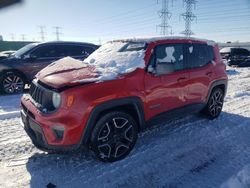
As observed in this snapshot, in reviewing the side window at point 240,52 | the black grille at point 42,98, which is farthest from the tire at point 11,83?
the side window at point 240,52

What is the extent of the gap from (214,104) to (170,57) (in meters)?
1.84

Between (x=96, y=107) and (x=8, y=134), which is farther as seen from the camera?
(x=8, y=134)

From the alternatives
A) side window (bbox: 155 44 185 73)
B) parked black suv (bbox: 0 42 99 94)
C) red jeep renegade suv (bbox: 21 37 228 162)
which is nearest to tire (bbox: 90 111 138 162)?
red jeep renegade suv (bbox: 21 37 228 162)

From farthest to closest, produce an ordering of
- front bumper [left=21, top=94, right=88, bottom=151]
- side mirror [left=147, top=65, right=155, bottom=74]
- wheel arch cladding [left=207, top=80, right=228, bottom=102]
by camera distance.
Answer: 1. wheel arch cladding [left=207, top=80, right=228, bottom=102]
2. side mirror [left=147, top=65, right=155, bottom=74]
3. front bumper [left=21, top=94, right=88, bottom=151]

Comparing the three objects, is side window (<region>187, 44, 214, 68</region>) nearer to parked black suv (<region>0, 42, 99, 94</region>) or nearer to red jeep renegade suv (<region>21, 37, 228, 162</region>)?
red jeep renegade suv (<region>21, 37, 228, 162</region>)

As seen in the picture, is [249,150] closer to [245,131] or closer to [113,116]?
[245,131]

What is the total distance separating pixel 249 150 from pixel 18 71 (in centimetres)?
713

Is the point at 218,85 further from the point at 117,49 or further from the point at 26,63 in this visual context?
the point at 26,63

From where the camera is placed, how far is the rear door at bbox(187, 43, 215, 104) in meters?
5.12

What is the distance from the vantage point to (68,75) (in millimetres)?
3920

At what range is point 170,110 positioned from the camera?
468cm

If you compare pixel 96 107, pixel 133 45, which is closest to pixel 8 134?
pixel 96 107

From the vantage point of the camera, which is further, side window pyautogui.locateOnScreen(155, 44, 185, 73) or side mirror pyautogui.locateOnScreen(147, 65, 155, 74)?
side window pyautogui.locateOnScreen(155, 44, 185, 73)

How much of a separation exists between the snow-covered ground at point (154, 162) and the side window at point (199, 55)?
1.25 metres
